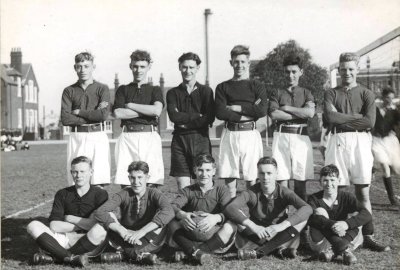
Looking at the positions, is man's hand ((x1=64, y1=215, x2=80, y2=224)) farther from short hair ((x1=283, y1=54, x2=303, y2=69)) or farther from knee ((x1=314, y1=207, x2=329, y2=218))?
short hair ((x1=283, y1=54, x2=303, y2=69))

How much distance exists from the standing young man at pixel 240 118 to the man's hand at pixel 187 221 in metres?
0.80

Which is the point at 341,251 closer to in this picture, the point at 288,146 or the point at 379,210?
the point at 288,146

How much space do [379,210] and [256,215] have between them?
125 inches

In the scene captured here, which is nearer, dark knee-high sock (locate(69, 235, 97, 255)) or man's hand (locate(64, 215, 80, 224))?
dark knee-high sock (locate(69, 235, 97, 255))

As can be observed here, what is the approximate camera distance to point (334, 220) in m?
5.17

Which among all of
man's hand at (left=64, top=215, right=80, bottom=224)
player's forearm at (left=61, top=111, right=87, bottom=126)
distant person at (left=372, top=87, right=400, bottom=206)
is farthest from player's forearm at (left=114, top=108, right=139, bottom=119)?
distant person at (left=372, top=87, right=400, bottom=206)

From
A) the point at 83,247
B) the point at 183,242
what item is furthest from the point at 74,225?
the point at 183,242

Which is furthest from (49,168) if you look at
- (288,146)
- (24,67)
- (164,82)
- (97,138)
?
(24,67)

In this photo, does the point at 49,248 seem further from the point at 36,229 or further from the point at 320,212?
the point at 320,212

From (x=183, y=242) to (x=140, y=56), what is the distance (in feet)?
7.47

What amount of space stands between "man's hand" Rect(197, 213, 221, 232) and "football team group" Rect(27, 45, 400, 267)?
12 millimetres

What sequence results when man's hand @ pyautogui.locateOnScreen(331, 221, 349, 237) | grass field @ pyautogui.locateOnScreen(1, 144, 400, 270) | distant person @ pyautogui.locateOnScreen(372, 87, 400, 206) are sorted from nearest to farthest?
1. grass field @ pyautogui.locateOnScreen(1, 144, 400, 270)
2. man's hand @ pyautogui.locateOnScreen(331, 221, 349, 237)
3. distant person @ pyautogui.locateOnScreen(372, 87, 400, 206)

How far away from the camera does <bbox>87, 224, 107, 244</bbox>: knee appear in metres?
4.91

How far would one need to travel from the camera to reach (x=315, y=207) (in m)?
5.19
